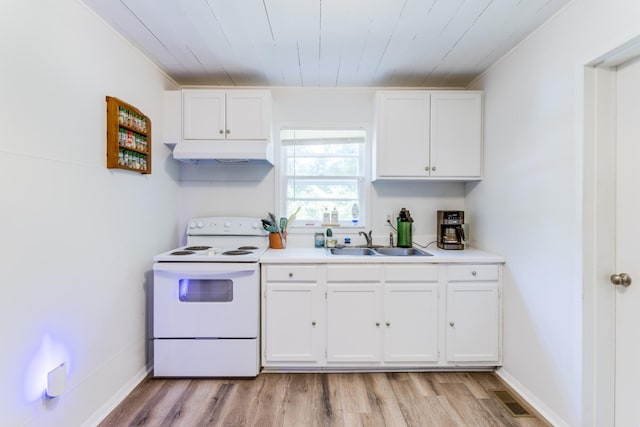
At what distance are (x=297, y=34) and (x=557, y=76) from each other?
1.63 m

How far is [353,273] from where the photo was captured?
2246mm

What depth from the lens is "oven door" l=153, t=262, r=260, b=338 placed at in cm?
217

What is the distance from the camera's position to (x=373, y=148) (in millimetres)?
2760

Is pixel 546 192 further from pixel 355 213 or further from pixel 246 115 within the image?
pixel 246 115

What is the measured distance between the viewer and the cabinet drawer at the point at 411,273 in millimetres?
2254

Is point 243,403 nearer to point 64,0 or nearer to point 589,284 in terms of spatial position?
point 589,284

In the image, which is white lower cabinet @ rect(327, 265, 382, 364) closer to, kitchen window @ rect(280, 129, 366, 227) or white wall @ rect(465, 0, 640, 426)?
kitchen window @ rect(280, 129, 366, 227)

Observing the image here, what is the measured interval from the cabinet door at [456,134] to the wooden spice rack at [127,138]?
7.59 ft

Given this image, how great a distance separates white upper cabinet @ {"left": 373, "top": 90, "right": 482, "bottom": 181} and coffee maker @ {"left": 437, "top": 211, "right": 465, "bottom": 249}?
0.34 metres

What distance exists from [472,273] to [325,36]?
2.04 metres

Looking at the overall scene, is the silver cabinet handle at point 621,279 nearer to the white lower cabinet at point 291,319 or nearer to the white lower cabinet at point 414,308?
the white lower cabinet at point 414,308

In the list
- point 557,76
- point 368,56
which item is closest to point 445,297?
point 557,76

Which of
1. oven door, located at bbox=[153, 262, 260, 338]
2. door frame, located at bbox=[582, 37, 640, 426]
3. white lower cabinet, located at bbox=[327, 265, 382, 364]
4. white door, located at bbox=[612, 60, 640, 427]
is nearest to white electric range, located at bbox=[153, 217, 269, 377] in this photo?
oven door, located at bbox=[153, 262, 260, 338]

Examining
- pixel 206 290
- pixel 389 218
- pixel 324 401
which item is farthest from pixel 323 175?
pixel 324 401
